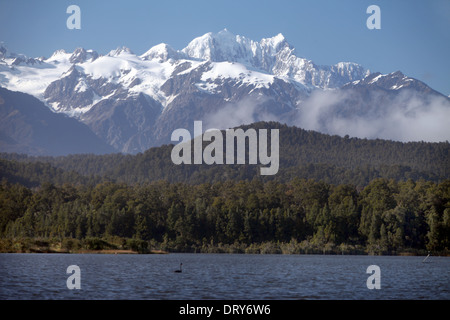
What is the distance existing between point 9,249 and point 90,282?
6975 centimetres

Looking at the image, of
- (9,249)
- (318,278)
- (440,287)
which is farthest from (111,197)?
(440,287)

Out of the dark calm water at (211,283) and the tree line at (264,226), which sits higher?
the tree line at (264,226)

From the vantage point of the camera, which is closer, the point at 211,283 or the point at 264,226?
the point at 211,283

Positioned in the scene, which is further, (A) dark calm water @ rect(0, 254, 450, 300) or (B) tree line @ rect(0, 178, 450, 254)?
(B) tree line @ rect(0, 178, 450, 254)

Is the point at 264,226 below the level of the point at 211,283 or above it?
above

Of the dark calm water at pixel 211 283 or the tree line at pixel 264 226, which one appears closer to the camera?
the dark calm water at pixel 211 283

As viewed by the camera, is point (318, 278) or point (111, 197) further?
point (111, 197)

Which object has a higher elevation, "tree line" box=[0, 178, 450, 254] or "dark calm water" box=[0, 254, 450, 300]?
"tree line" box=[0, 178, 450, 254]
